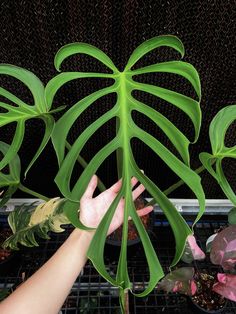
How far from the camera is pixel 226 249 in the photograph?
2.92ft

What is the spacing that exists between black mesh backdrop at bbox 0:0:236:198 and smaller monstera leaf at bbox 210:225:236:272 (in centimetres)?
29

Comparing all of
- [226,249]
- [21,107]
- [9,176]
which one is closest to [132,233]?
[226,249]

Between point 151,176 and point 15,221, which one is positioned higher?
point 151,176

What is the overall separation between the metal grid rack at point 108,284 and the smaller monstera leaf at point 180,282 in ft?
0.25

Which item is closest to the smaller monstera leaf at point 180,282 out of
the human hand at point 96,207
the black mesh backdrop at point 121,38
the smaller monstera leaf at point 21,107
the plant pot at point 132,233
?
the plant pot at point 132,233

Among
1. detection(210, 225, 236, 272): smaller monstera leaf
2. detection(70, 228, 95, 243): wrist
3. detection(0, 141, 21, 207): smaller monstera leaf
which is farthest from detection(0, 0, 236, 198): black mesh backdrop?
detection(70, 228, 95, 243): wrist

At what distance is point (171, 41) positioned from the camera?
64 cm

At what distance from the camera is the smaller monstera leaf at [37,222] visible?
0.91 metres

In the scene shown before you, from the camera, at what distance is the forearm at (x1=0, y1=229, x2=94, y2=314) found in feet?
2.19

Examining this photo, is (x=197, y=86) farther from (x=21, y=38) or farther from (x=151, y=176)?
(x=151, y=176)

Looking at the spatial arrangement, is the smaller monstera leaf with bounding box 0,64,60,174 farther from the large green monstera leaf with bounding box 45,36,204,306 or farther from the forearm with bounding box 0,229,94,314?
the forearm with bounding box 0,229,94,314

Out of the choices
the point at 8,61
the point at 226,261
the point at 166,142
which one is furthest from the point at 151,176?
the point at 8,61

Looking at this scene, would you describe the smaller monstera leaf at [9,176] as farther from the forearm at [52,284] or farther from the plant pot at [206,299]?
the plant pot at [206,299]

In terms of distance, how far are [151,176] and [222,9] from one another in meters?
0.56
